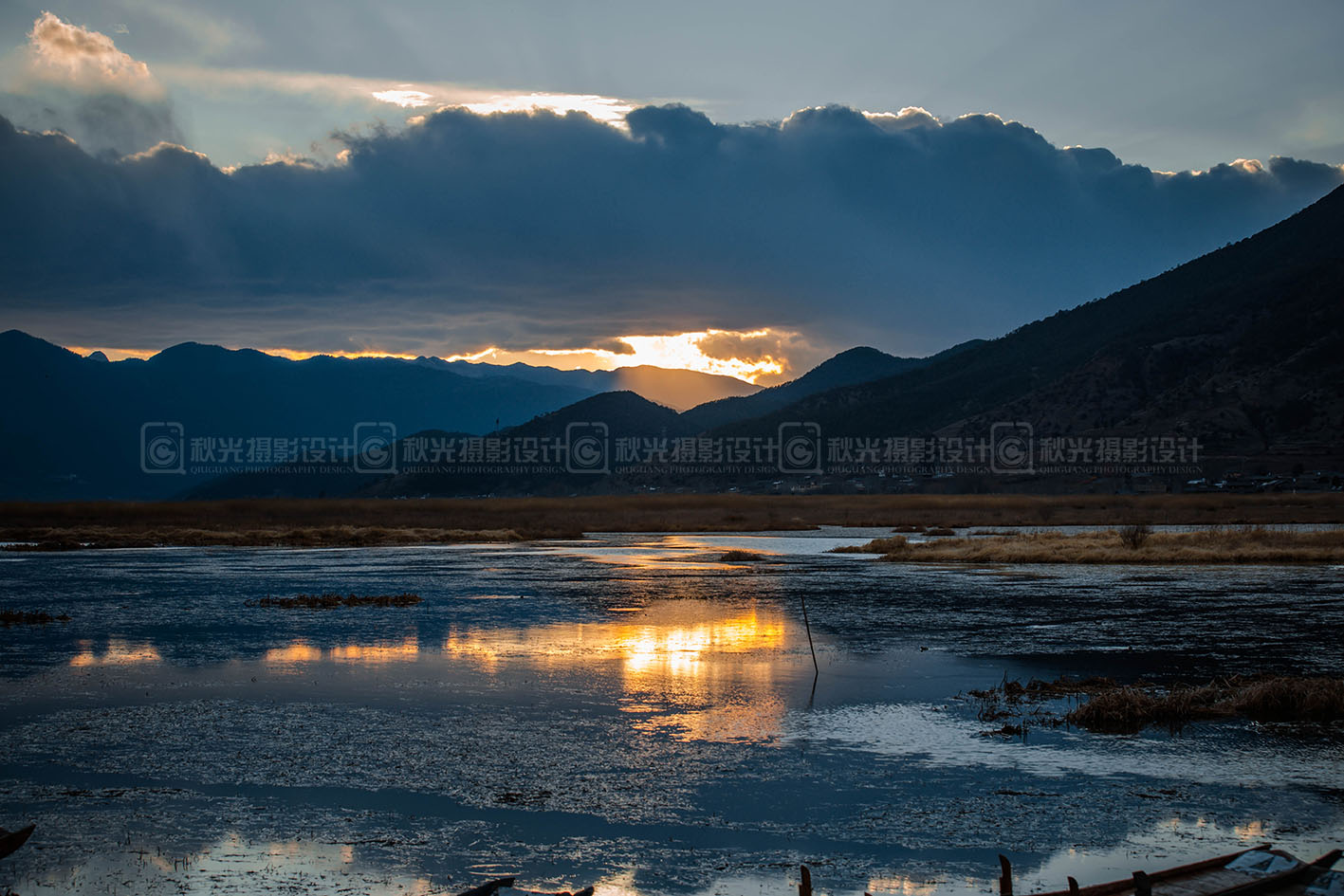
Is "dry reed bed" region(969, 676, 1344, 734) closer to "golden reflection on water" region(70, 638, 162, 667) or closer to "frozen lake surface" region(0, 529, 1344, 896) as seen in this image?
"frozen lake surface" region(0, 529, 1344, 896)

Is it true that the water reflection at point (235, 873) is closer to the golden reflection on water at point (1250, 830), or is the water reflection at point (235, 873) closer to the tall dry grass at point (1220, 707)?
the golden reflection on water at point (1250, 830)

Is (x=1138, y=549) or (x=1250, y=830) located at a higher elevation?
(x=1138, y=549)

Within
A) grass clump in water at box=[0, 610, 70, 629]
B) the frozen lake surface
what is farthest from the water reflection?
grass clump in water at box=[0, 610, 70, 629]

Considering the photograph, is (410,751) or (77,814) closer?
(77,814)

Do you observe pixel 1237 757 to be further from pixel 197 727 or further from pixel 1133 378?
pixel 1133 378

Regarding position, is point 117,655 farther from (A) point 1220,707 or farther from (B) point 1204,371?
(B) point 1204,371

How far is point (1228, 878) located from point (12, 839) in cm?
1149

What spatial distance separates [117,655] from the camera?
2427cm

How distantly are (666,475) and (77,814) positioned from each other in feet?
595

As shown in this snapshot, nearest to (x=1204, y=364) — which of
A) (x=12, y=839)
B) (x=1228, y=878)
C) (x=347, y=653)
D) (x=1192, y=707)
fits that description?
(x=1192, y=707)

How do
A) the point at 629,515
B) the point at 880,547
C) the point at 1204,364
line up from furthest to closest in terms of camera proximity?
1. the point at 1204,364
2. the point at 629,515
3. the point at 880,547

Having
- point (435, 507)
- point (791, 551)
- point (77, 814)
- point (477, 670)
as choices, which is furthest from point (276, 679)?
point (435, 507)

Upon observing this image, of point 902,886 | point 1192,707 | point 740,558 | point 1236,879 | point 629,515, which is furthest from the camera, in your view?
point 629,515

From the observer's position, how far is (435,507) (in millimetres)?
119625
